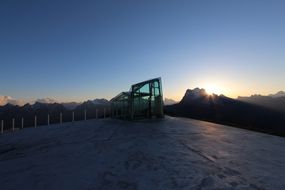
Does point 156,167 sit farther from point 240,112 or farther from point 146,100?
point 240,112

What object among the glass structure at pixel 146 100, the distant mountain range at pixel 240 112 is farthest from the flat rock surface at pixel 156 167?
the distant mountain range at pixel 240 112

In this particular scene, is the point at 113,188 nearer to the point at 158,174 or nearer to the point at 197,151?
the point at 158,174

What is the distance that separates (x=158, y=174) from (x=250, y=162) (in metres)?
2.83

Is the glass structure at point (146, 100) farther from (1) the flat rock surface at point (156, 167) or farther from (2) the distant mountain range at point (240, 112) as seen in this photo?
(2) the distant mountain range at point (240, 112)

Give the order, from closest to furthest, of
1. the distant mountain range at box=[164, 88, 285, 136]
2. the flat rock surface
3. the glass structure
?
the flat rock surface < the glass structure < the distant mountain range at box=[164, 88, 285, 136]

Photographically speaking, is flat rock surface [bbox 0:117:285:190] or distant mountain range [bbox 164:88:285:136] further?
distant mountain range [bbox 164:88:285:136]

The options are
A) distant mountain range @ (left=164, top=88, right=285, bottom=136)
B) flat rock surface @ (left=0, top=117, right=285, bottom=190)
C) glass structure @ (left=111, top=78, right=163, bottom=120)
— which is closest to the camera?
flat rock surface @ (left=0, top=117, right=285, bottom=190)

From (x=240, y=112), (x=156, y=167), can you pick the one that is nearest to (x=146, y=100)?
(x=156, y=167)

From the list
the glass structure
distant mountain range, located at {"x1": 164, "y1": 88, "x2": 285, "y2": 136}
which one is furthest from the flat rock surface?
distant mountain range, located at {"x1": 164, "y1": 88, "x2": 285, "y2": 136}

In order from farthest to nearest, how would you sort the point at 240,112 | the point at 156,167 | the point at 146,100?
the point at 240,112 < the point at 146,100 < the point at 156,167

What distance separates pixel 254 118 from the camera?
112875 mm

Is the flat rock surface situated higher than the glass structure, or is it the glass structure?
the glass structure

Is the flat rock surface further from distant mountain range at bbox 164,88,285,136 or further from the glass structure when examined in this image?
distant mountain range at bbox 164,88,285,136

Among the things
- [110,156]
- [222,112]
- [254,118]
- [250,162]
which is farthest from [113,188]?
[222,112]
